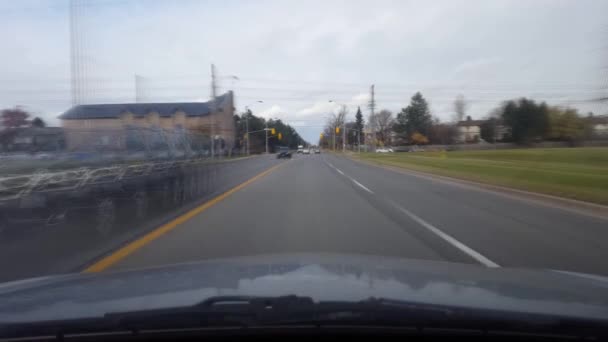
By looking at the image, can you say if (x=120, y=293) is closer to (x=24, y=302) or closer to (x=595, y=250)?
(x=24, y=302)

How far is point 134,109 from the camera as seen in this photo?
4225 centimetres

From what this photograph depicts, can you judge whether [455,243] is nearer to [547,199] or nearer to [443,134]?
[547,199]

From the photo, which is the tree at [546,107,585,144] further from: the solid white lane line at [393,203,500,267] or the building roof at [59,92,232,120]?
the solid white lane line at [393,203,500,267]

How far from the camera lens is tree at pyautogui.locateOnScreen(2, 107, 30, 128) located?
39.9ft

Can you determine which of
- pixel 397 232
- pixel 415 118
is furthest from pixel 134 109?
pixel 415 118

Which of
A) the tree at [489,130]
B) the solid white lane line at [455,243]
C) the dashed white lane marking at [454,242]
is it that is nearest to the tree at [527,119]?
the tree at [489,130]

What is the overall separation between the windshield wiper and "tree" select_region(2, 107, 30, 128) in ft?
33.8

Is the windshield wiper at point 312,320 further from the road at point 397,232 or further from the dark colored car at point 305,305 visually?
the road at point 397,232

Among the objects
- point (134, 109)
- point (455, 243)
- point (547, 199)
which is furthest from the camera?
point (134, 109)

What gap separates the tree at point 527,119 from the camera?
76.5 metres

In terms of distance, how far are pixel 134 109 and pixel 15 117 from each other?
30356 mm

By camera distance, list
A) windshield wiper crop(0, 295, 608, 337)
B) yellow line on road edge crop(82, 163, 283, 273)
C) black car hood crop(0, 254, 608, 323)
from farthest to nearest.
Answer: yellow line on road edge crop(82, 163, 283, 273)
black car hood crop(0, 254, 608, 323)
windshield wiper crop(0, 295, 608, 337)

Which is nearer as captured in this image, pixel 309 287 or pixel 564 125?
pixel 309 287

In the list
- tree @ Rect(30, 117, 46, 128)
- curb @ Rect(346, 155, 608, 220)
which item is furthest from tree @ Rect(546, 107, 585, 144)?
tree @ Rect(30, 117, 46, 128)
